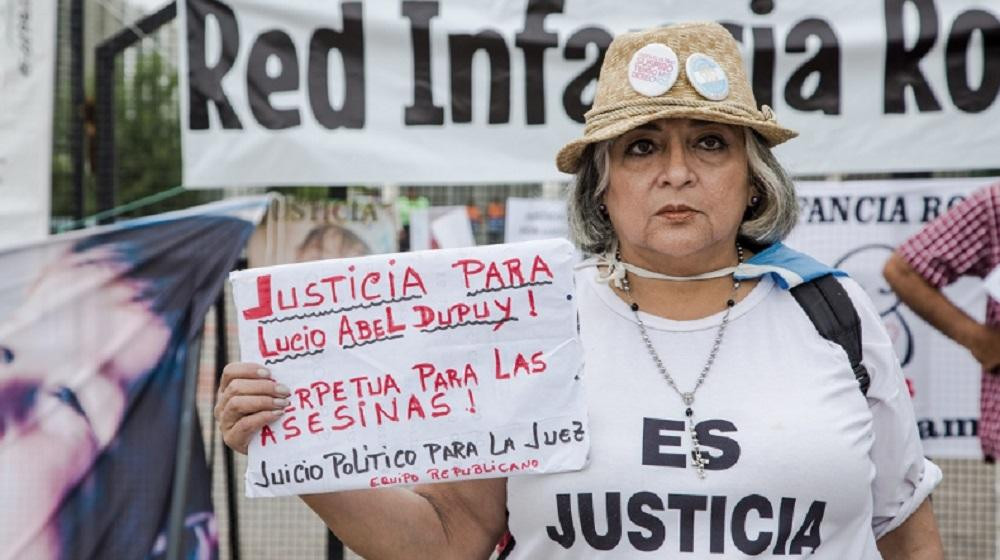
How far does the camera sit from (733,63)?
2123 mm

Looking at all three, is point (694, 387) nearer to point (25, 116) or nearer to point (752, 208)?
point (752, 208)

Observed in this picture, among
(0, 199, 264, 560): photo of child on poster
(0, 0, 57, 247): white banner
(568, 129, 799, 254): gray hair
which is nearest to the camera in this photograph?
(568, 129, 799, 254): gray hair

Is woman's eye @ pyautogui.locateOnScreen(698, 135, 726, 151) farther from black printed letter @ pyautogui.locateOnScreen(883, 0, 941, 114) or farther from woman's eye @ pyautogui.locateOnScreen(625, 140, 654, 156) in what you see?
black printed letter @ pyautogui.locateOnScreen(883, 0, 941, 114)

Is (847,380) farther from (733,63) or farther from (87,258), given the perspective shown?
(87,258)

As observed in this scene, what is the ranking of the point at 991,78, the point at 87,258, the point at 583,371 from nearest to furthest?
the point at 583,371 → the point at 87,258 → the point at 991,78

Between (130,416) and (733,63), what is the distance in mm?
2385

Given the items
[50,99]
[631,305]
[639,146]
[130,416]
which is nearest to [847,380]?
[631,305]

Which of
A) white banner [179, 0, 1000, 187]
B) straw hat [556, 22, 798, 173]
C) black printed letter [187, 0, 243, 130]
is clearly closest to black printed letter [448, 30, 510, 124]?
white banner [179, 0, 1000, 187]

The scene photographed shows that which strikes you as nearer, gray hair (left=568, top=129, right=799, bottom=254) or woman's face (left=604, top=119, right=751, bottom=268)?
woman's face (left=604, top=119, right=751, bottom=268)

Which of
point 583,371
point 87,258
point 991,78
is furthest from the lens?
point 991,78

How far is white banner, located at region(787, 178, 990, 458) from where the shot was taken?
14.7 feet

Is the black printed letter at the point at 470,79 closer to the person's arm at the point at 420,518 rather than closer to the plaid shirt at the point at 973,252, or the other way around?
the plaid shirt at the point at 973,252

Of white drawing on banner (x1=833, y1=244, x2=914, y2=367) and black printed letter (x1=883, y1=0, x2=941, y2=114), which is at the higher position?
black printed letter (x1=883, y1=0, x2=941, y2=114)

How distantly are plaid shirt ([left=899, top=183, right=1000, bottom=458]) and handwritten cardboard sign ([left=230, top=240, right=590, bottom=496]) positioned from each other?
240cm
